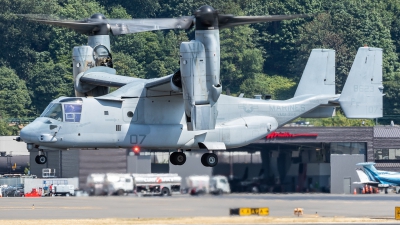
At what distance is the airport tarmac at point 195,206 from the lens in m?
64.5

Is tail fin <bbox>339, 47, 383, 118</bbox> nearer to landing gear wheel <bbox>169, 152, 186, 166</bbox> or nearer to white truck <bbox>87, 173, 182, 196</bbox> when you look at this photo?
landing gear wheel <bbox>169, 152, 186, 166</bbox>

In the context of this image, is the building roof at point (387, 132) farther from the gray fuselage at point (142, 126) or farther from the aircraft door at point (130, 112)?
the aircraft door at point (130, 112)

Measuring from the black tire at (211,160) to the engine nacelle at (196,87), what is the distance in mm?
3220

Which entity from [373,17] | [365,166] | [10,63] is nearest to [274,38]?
[373,17]

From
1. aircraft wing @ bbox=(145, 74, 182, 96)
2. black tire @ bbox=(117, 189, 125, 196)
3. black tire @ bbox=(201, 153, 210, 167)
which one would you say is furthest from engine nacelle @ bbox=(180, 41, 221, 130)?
black tire @ bbox=(117, 189, 125, 196)

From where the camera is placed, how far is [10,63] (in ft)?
554

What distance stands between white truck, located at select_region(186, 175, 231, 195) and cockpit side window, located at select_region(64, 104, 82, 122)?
6724 millimetres

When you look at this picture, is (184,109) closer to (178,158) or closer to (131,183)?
(178,158)

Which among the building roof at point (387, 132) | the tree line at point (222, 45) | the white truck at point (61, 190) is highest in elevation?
the tree line at point (222, 45)

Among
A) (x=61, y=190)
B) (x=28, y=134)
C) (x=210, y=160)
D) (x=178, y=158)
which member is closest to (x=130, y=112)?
(x=178, y=158)

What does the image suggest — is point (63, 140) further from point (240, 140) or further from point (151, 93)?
point (240, 140)

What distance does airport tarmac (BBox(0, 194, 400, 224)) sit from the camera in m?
64.5

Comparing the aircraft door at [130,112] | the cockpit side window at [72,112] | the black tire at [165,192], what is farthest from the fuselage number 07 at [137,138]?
the black tire at [165,192]

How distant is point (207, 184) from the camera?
6069 cm
